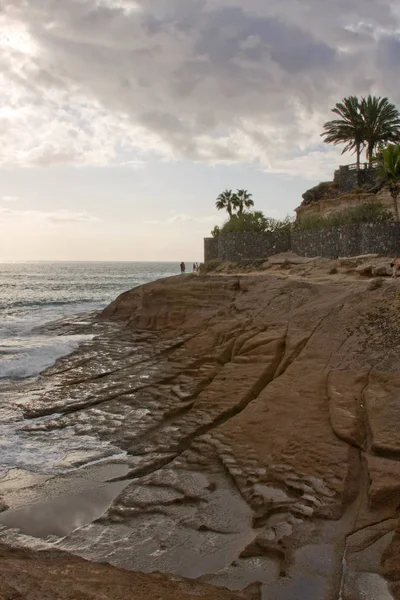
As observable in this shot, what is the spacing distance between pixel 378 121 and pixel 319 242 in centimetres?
2256

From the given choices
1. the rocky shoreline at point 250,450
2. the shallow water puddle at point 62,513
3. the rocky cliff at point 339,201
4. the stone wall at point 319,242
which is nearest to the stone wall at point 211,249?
the stone wall at point 319,242

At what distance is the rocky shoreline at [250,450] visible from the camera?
16.9ft

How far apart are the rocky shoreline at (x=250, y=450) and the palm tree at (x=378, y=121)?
3337cm

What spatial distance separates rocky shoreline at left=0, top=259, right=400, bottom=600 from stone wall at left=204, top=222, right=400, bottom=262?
9.74 meters

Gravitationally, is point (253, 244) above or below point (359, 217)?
below

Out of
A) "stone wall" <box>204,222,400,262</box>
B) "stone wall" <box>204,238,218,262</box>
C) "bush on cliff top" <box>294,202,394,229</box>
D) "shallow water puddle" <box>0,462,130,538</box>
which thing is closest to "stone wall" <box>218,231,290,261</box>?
"stone wall" <box>204,222,400,262</box>

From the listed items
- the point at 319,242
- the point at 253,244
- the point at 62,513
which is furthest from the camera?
the point at 253,244

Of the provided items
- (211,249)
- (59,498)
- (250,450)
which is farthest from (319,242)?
(59,498)

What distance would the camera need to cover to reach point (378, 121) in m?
42.6

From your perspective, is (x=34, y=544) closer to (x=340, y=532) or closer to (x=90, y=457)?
(x=90, y=457)

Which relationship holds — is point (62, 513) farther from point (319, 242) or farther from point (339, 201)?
point (339, 201)

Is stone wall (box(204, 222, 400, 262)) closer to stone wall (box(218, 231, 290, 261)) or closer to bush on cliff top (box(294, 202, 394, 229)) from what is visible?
stone wall (box(218, 231, 290, 261))

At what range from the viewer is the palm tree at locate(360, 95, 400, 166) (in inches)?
1667

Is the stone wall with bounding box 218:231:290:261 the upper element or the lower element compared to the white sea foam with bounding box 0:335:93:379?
upper
